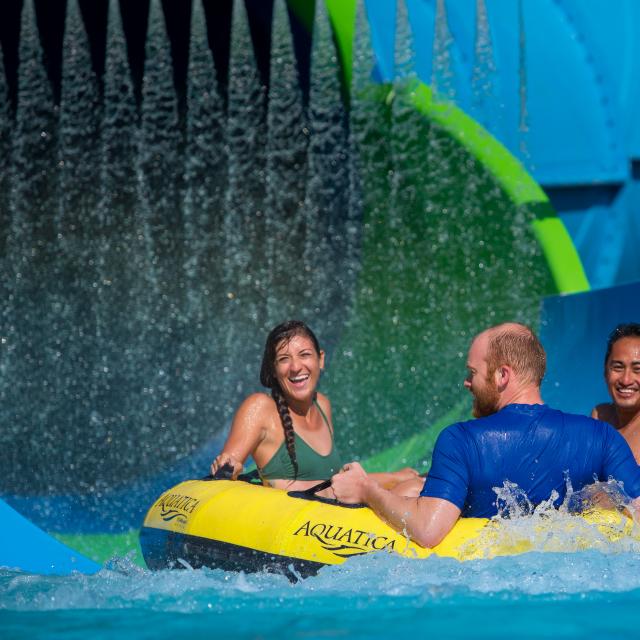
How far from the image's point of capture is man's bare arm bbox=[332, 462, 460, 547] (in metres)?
3.06

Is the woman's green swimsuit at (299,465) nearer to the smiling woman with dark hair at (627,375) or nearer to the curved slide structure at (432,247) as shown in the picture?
the smiling woman with dark hair at (627,375)

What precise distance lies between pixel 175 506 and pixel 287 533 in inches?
24.7

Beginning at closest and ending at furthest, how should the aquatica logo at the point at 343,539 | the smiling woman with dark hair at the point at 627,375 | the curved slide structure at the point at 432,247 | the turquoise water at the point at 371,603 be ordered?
the turquoise water at the point at 371,603 < the aquatica logo at the point at 343,539 < the smiling woman with dark hair at the point at 627,375 < the curved slide structure at the point at 432,247

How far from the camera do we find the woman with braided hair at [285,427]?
159 inches

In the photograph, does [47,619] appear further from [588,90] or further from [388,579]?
[588,90]

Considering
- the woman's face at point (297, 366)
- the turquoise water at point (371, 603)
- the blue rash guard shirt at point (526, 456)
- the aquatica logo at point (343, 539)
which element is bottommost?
the turquoise water at point (371, 603)

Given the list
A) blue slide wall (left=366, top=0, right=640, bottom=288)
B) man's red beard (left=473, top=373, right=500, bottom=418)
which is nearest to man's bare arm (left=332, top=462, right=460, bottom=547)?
man's red beard (left=473, top=373, right=500, bottom=418)

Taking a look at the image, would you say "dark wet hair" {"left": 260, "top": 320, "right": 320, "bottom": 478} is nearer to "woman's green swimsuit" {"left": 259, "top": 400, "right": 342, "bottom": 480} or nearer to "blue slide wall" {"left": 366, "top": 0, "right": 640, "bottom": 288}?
"woman's green swimsuit" {"left": 259, "top": 400, "right": 342, "bottom": 480}

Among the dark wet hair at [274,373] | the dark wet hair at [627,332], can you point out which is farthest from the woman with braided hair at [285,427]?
the dark wet hair at [627,332]

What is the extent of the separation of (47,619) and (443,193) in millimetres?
3726

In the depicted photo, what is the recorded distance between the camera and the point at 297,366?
407 centimetres

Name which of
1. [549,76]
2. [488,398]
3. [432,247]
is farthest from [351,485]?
[549,76]

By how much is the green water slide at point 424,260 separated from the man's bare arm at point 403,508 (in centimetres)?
256

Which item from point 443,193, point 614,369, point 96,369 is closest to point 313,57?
point 443,193
